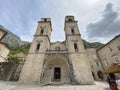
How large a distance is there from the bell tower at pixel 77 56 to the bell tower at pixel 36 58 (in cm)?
574

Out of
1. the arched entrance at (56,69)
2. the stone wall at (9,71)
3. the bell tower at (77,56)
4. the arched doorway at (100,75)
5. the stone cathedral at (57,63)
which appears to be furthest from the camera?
the arched doorway at (100,75)

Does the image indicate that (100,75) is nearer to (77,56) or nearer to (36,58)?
(77,56)

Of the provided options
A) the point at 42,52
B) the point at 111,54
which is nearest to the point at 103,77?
the point at 111,54

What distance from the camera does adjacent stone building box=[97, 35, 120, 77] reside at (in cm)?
2022

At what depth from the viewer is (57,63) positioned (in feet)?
65.0

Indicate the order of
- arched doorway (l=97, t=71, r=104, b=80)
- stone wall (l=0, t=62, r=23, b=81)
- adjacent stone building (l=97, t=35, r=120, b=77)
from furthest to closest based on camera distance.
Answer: arched doorway (l=97, t=71, r=104, b=80) → adjacent stone building (l=97, t=35, r=120, b=77) → stone wall (l=0, t=62, r=23, b=81)

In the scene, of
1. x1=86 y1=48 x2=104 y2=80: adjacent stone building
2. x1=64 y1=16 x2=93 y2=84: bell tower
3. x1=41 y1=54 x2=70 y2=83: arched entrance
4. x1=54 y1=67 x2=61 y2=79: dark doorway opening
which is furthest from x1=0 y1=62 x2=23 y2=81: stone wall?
x1=86 y1=48 x2=104 y2=80: adjacent stone building

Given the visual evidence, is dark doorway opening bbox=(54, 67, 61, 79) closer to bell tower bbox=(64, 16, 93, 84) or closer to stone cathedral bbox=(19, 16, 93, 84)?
stone cathedral bbox=(19, 16, 93, 84)

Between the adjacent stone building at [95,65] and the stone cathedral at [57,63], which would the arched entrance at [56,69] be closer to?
the stone cathedral at [57,63]

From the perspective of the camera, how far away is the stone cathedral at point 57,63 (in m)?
15.2

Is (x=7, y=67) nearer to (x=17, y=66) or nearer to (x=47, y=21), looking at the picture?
(x=17, y=66)

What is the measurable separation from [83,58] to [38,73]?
8905mm

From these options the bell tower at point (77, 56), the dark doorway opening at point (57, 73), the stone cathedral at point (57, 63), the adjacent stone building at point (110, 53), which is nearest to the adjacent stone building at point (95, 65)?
the adjacent stone building at point (110, 53)

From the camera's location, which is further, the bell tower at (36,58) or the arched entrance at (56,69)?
the arched entrance at (56,69)
